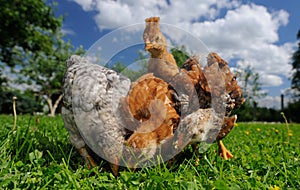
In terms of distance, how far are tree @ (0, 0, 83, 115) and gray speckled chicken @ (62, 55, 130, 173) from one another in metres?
18.3

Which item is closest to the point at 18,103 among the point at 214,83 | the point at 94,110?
the point at 94,110

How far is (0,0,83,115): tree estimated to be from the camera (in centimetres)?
1861

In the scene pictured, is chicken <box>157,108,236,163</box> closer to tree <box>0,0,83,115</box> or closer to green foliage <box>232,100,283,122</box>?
tree <box>0,0,83,115</box>

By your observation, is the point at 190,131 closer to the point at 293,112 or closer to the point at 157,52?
the point at 157,52

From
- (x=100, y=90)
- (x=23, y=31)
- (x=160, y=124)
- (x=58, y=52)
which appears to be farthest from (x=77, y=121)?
(x=58, y=52)

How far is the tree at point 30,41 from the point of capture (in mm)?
18609

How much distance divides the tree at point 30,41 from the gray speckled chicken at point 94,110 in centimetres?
1827

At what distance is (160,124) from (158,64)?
2.00 feet

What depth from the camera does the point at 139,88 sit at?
6.86 feet

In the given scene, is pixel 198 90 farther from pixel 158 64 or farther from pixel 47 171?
pixel 47 171

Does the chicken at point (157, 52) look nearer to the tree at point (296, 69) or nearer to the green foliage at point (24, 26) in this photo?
the green foliage at point (24, 26)

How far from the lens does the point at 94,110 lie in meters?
1.94

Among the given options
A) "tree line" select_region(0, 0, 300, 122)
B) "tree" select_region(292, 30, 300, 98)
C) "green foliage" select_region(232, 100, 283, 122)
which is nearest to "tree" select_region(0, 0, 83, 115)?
"tree line" select_region(0, 0, 300, 122)

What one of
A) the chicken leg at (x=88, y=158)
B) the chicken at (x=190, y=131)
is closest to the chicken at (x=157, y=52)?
the chicken at (x=190, y=131)
